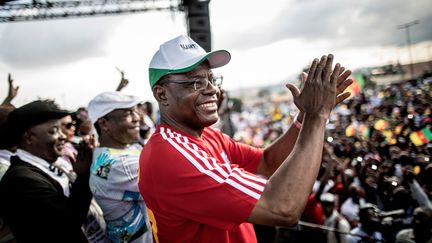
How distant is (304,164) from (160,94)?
81 cm

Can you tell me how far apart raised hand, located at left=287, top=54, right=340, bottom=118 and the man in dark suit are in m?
1.50

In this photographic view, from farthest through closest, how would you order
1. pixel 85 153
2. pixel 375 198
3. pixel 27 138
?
pixel 375 198 < pixel 27 138 < pixel 85 153

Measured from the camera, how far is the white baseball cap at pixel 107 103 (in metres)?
2.80

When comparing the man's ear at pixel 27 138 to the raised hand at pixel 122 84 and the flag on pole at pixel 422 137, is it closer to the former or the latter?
the raised hand at pixel 122 84

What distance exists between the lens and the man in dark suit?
1.98 meters

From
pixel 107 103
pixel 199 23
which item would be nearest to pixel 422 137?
pixel 199 23

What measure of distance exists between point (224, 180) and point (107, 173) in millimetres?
1225

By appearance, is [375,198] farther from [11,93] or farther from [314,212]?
[11,93]

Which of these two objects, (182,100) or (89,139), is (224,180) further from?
(89,139)

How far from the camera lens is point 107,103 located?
282 centimetres

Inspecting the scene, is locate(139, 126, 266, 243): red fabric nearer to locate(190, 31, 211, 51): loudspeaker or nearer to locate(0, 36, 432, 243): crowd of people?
locate(0, 36, 432, 243): crowd of people

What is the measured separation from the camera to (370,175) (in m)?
6.97

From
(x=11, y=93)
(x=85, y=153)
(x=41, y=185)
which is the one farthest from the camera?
(x=11, y=93)

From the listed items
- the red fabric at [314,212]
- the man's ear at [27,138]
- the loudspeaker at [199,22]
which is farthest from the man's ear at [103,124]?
the loudspeaker at [199,22]
